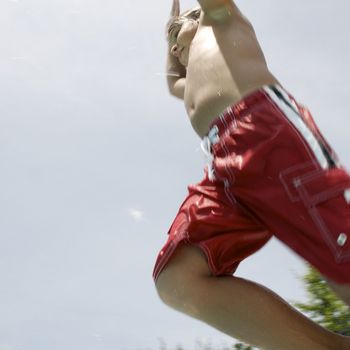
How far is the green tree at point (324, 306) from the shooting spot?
6188mm

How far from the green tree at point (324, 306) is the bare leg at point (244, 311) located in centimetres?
361

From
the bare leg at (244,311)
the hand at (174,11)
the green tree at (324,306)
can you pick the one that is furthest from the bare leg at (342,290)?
the green tree at (324,306)

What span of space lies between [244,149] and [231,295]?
53cm

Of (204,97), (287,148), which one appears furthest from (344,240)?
(204,97)

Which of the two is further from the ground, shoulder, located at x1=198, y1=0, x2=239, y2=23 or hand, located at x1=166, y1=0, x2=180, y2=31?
hand, located at x1=166, y1=0, x2=180, y2=31

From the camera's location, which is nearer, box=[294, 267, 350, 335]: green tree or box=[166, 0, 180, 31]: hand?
box=[166, 0, 180, 31]: hand

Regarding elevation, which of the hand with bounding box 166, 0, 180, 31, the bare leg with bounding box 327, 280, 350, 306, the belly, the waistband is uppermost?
the hand with bounding box 166, 0, 180, 31

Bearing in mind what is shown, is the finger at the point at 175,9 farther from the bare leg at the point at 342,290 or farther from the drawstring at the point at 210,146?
the bare leg at the point at 342,290

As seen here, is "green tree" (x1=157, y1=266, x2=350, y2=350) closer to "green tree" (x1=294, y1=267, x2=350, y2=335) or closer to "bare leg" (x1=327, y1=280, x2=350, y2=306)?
"green tree" (x1=294, y1=267, x2=350, y2=335)

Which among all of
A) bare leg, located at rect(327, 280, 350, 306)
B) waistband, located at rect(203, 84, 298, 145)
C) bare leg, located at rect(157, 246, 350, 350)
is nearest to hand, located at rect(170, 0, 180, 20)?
waistband, located at rect(203, 84, 298, 145)

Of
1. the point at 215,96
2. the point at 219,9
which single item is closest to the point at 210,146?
the point at 215,96

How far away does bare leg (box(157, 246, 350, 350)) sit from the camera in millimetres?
2439

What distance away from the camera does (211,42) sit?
290cm

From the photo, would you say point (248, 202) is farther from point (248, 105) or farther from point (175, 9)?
point (175, 9)
